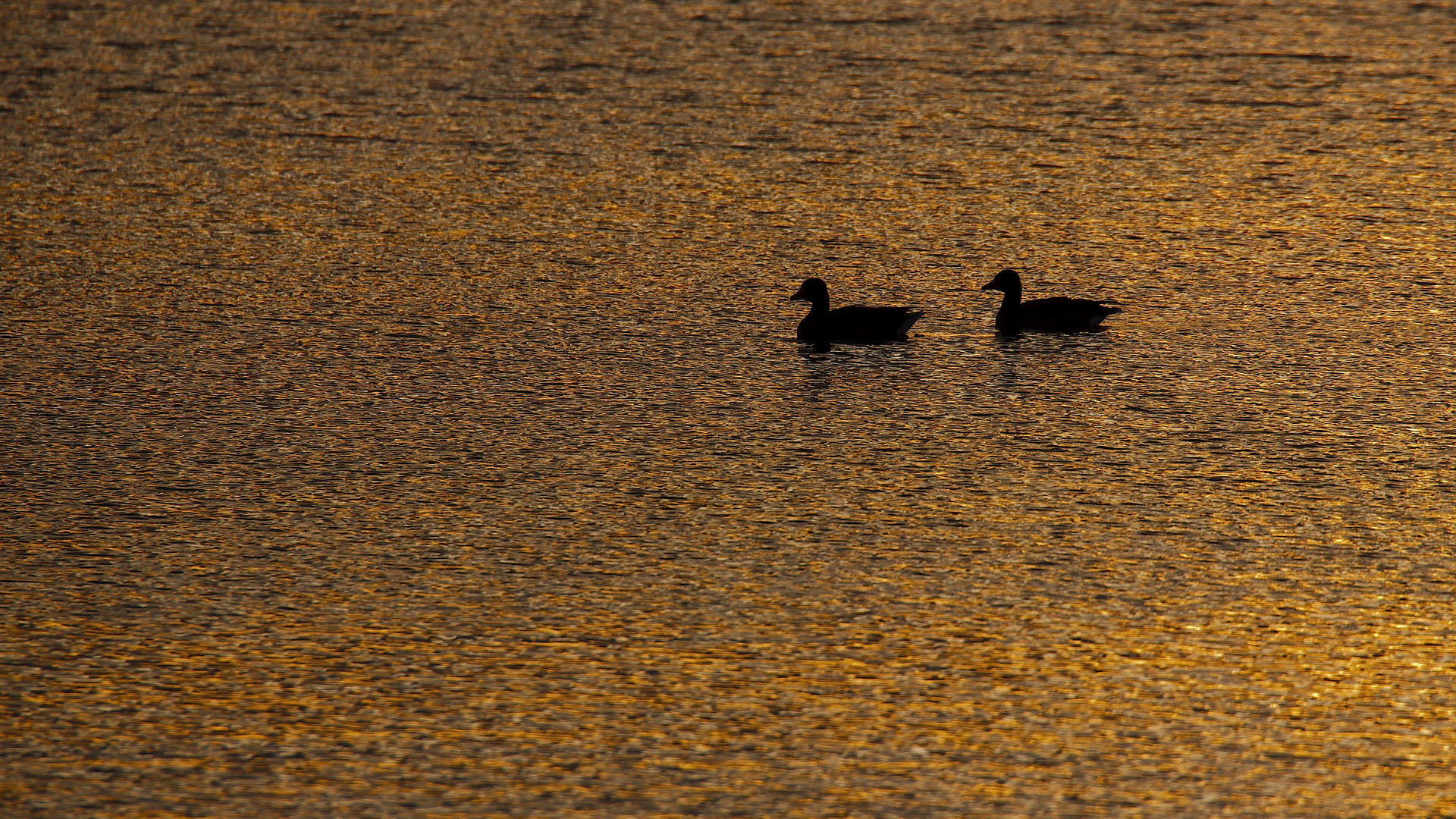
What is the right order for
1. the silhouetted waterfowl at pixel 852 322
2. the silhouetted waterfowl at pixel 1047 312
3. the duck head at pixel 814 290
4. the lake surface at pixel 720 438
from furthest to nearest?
1. the duck head at pixel 814 290
2. the silhouetted waterfowl at pixel 1047 312
3. the silhouetted waterfowl at pixel 852 322
4. the lake surface at pixel 720 438

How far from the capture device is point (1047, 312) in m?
9.46

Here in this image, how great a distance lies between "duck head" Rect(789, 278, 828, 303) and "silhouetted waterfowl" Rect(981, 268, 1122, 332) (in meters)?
0.90

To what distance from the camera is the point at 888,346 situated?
9500 millimetres

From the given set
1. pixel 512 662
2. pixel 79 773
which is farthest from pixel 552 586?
pixel 79 773

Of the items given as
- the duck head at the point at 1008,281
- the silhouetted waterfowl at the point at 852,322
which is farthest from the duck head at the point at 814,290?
the duck head at the point at 1008,281

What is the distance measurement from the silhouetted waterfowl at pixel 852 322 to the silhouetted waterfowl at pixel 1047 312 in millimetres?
457

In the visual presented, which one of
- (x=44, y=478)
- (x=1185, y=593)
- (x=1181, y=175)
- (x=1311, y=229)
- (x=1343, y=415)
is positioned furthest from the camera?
(x=1181, y=175)

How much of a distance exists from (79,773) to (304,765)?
0.59 m

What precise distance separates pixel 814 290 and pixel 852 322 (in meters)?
0.37

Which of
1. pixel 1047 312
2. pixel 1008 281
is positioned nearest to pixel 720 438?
pixel 1047 312

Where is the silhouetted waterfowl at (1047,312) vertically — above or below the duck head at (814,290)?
below

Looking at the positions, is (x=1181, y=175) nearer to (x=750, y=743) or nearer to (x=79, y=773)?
(x=750, y=743)

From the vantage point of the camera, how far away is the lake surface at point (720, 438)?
518 cm

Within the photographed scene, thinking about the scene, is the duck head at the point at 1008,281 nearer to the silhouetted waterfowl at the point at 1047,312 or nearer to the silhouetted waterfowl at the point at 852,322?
the silhouetted waterfowl at the point at 1047,312
